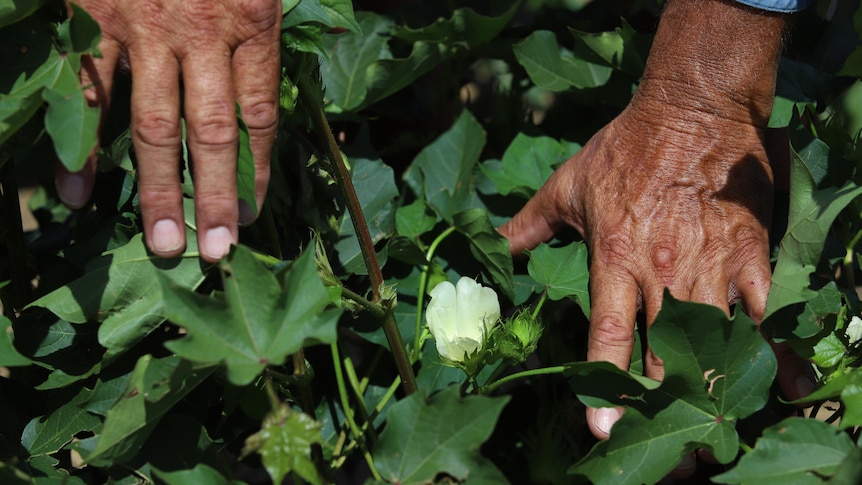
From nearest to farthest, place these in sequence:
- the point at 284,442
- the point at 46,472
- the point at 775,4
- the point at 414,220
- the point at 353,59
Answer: the point at 284,442 → the point at 46,472 → the point at 775,4 → the point at 414,220 → the point at 353,59

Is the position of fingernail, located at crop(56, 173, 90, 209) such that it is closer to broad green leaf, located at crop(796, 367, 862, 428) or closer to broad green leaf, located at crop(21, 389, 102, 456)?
broad green leaf, located at crop(21, 389, 102, 456)

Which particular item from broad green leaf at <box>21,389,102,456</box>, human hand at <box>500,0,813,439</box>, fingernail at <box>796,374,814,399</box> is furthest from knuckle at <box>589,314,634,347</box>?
broad green leaf at <box>21,389,102,456</box>

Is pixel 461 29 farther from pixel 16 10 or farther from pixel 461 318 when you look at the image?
pixel 16 10

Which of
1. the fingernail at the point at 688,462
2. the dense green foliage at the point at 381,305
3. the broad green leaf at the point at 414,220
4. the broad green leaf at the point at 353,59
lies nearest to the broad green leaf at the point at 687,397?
the dense green foliage at the point at 381,305

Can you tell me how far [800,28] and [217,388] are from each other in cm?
121

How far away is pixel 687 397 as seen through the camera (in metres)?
0.99

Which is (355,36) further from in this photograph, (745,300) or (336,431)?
(745,300)

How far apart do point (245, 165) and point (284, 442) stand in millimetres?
364

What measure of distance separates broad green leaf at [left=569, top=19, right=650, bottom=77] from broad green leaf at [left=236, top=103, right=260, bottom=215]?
0.68 meters

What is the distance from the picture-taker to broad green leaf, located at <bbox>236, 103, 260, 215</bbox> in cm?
97

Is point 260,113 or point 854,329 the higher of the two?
point 260,113

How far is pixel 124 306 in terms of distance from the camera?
1065 mm

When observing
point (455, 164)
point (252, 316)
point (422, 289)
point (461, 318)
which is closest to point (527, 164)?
point (455, 164)

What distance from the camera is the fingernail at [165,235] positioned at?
1000 millimetres
